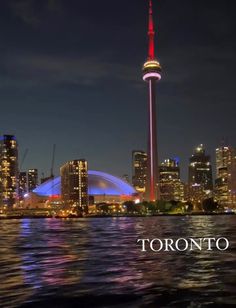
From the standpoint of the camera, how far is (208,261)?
3688 centimetres

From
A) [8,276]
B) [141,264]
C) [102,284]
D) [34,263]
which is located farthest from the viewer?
[34,263]

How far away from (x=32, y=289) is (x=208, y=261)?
14.7 m

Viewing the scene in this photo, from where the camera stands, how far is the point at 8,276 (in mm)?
31000

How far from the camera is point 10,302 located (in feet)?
75.5

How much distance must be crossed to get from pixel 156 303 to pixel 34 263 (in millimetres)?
18059

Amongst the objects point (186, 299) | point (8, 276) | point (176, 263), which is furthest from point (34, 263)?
point (186, 299)

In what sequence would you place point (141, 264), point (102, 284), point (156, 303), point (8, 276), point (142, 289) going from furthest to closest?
point (141, 264)
point (8, 276)
point (102, 284)
point (142, 289)
point (156, 303)

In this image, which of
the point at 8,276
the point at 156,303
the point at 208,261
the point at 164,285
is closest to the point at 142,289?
the point at 164,285

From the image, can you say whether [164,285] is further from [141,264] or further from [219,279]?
[141,264]

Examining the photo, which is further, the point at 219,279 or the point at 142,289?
the point at 219,279

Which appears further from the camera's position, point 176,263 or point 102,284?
point 176,263

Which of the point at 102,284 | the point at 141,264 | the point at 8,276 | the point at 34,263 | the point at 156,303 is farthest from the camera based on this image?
the point at 34,263

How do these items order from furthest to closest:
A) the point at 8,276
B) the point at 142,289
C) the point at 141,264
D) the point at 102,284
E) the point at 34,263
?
the point at 34,263 < the point at 141,264 < the point at 8,276 < the point at 102,284 < the point at 142,289

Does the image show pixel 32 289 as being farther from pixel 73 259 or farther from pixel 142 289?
pixel 73 259
